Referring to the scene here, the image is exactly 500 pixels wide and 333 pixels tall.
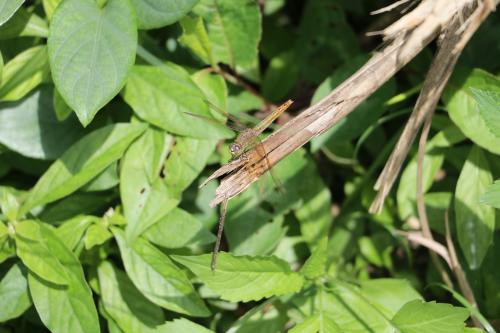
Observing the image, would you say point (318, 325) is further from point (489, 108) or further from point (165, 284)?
point (489, 108)

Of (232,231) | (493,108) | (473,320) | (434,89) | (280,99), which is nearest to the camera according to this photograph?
(493,108)

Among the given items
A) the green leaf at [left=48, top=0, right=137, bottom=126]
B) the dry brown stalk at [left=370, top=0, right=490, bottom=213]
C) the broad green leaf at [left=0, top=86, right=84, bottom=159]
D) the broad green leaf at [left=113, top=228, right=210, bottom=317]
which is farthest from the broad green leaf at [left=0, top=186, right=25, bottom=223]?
the dry brown stalk at [left=370, top=0, right=490, bottom=213]

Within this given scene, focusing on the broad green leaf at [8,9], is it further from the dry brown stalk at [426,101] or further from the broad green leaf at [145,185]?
the dry brown stalk at [426,101]

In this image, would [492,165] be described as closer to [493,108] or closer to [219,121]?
[493,108]

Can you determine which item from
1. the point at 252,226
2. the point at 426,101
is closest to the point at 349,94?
the point at 426,101

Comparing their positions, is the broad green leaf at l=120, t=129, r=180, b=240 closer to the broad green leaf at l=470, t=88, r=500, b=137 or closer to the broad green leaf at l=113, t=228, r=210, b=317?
the broad green leaf at l=113, t=228, r=210, b=317

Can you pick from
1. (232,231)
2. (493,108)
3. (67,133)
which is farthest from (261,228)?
(493,108)

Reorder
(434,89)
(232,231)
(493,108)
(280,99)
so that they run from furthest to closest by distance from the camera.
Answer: (280,99) → (232,231) → (434,89) → (493,108)

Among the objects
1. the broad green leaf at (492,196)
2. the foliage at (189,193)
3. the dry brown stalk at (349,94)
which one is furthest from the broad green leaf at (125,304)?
the broad green leaf at (492,196)
